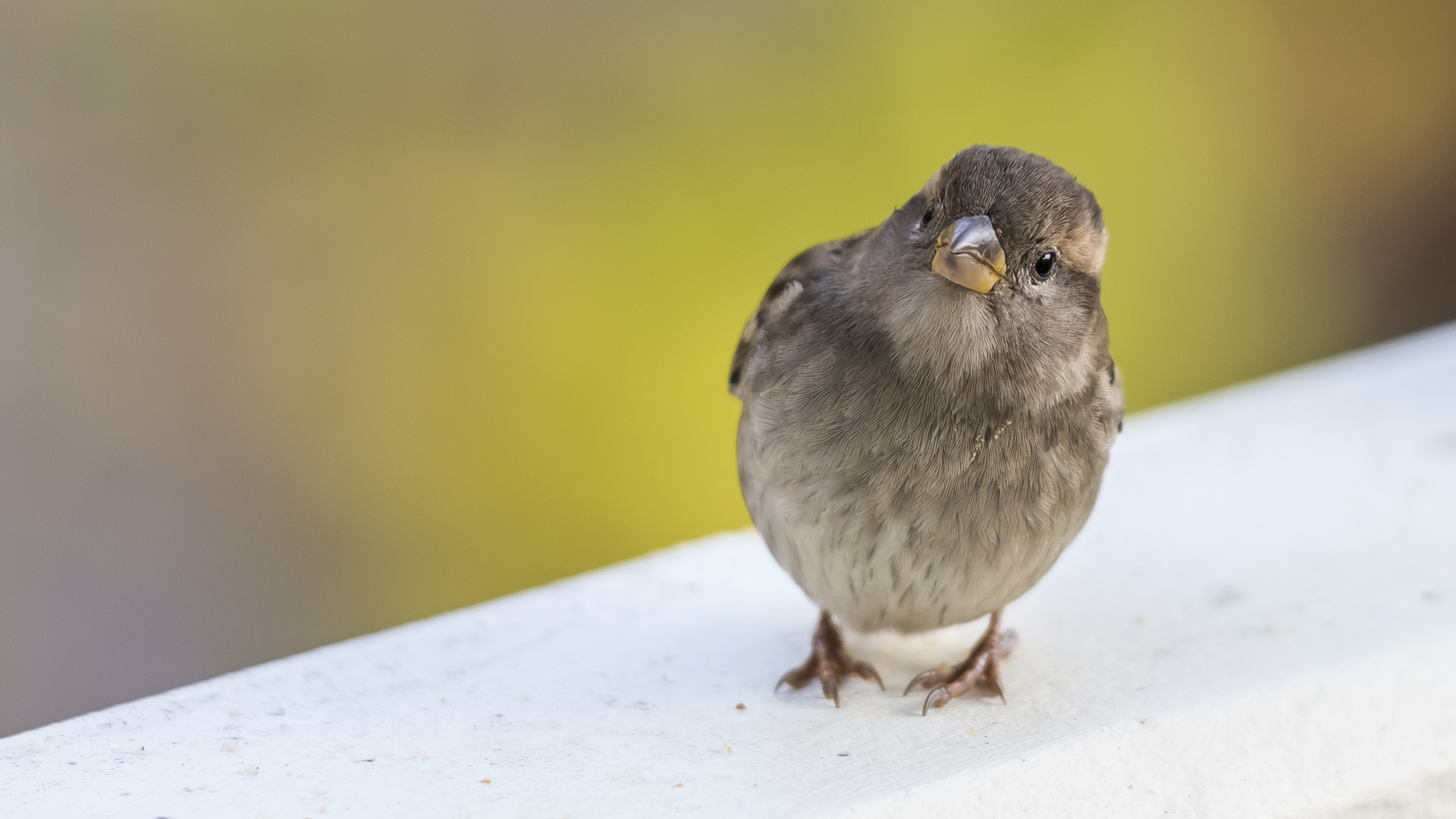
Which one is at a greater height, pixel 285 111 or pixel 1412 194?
pixel 285 111

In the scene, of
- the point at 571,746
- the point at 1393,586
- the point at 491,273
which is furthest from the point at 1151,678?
the point at 491,273

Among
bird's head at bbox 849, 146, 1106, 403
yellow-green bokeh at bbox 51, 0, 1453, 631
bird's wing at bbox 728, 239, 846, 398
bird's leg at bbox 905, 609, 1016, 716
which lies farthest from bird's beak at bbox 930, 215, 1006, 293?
yellow-green bokeh at bbox 51, 0, 1453, 631

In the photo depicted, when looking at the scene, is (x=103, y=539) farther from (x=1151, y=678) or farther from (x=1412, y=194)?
(x=1412, y=194)

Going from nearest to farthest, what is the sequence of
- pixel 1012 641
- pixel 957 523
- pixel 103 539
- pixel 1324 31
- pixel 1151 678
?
pixel 957 523, pixel 1151 678, pixel 1012 641, pixel 103 539, pixel 1324 31

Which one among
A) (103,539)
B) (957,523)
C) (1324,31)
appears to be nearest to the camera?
(957,523)

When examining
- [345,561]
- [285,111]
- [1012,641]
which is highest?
[285,111]

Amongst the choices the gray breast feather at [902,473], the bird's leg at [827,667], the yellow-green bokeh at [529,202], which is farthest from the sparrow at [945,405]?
the yellow-green bokeh at [529,202]

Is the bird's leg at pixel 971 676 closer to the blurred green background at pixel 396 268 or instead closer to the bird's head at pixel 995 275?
the bird's head at pixel 995 275

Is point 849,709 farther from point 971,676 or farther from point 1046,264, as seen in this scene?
point 1046,264

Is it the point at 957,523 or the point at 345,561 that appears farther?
the point at 345,561
